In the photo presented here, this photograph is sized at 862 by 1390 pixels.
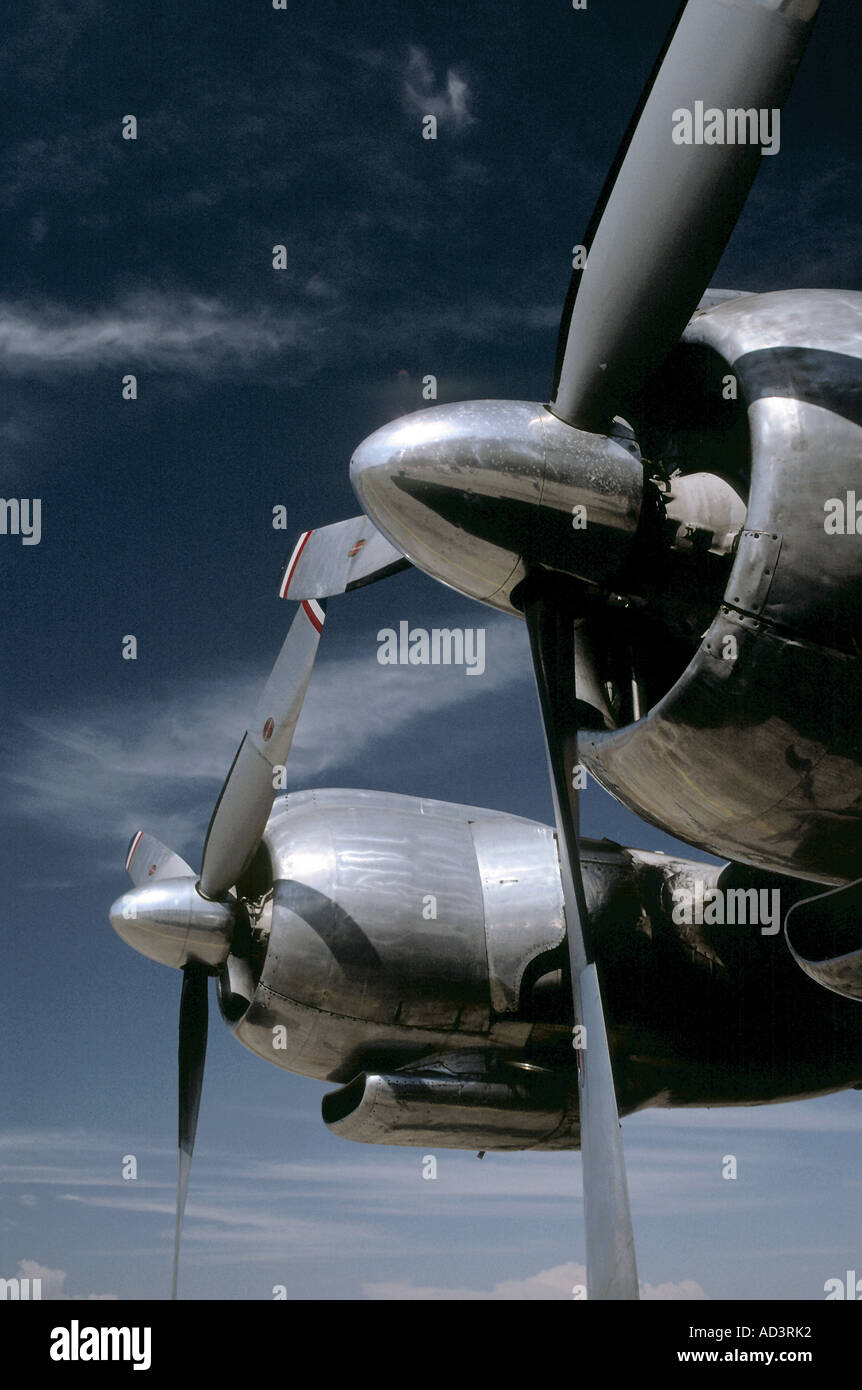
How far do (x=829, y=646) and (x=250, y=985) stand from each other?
6.84 metres

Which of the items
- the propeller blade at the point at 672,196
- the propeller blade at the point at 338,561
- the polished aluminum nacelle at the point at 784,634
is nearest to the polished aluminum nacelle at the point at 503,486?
the propeller blade at the point at 672,196

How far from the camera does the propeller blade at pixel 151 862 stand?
13.2 metres

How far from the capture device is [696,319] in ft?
23.9

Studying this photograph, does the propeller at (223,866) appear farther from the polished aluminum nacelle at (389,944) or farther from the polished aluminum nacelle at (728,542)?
the polished aluminum nacelle at (728,542)

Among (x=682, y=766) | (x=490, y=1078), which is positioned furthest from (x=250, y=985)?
(x=682, y=766)

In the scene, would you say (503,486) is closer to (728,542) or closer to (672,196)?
(728,542)

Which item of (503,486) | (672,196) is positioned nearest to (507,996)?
(503,486)

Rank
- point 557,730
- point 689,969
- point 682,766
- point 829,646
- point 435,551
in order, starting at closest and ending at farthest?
point 829,646, point 682,766, point 435,551, point 557,730, point 689,969

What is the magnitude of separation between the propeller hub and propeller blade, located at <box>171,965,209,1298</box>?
52 centimetres

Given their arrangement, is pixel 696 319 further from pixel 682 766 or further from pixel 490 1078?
pixel 490 1078

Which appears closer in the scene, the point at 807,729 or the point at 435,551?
the point at 807,729

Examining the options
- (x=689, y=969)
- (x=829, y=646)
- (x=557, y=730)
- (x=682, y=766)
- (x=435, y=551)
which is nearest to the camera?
(x=829, y=646)
